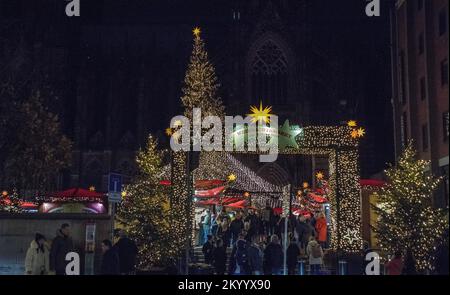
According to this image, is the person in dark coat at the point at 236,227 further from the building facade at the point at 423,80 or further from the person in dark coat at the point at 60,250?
the building facade at the point at 423,80

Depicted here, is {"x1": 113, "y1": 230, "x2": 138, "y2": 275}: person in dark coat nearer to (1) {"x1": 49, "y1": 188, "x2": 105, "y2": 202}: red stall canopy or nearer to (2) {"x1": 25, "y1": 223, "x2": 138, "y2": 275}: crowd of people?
(2) {"x1": 25, "y1": 223, "x2": 138, "y2": 275}: crowd of people

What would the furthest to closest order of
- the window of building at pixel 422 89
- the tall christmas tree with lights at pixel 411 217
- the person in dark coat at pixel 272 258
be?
the window of building at pixel 422 89 < the tall christmas tree with lights at pixel 411 217 < the person in dark coat at pixel 272 258

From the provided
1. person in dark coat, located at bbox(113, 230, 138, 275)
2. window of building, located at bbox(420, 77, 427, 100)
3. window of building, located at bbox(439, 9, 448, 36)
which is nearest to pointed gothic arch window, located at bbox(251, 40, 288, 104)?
window of building, located at bbox(420, 77, 427, 100)

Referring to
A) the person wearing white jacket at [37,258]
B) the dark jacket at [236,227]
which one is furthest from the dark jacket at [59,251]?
the dark jacket at [236,227]

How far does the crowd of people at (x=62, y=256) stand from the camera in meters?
13.0

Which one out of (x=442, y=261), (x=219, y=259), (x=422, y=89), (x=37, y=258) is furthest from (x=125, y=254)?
(x=422, y=89)

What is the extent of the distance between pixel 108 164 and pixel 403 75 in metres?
26.7

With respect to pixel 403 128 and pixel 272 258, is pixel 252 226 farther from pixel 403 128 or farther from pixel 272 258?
pixel 403 128

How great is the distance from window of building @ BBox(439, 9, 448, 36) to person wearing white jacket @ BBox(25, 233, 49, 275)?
21086mm

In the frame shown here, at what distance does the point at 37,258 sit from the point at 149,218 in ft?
19.4

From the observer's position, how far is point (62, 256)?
14.4 meters

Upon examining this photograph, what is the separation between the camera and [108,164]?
50688mm

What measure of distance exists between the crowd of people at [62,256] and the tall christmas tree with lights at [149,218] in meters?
2.92
